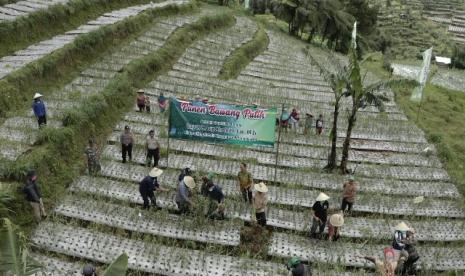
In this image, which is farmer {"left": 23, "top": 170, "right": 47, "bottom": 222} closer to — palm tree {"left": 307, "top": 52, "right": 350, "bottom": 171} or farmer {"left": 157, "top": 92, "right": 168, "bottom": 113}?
farmer {"left": 157, "top": 92, "right": 168, "bottom": 113}

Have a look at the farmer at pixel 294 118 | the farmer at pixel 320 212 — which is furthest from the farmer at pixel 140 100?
the farmer at pixel 320 212

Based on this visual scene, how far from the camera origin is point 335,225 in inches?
398

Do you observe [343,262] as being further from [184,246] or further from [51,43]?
[51,43]

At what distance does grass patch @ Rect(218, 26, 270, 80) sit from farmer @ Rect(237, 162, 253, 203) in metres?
11.3

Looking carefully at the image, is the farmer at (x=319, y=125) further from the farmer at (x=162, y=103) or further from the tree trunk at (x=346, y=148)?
the farmer at (x=162, y=103)

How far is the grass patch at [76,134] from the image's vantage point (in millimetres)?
10219

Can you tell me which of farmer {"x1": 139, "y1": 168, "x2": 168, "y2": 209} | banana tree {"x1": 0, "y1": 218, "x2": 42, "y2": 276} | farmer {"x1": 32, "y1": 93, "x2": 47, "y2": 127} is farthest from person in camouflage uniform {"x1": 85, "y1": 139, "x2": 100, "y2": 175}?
banana tree {"x1": 0, "y1": 218, "x2": 42, "y2": 276}

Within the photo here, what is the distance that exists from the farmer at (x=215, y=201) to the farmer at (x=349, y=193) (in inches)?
122

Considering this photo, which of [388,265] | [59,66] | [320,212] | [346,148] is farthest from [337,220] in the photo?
[59,66]

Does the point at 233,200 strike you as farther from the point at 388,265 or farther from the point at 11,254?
the point at 11,254

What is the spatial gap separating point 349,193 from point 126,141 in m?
5.90

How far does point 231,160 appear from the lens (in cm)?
1356

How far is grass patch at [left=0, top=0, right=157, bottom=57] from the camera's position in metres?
17.4

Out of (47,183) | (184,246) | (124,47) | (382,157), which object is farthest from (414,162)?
(124,47)
